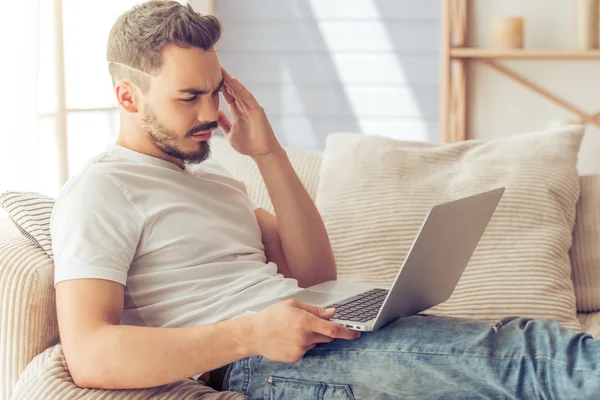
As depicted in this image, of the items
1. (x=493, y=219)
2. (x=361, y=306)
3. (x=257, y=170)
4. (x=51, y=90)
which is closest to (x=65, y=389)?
(x=361, y=306)

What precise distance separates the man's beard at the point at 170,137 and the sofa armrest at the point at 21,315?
331mm

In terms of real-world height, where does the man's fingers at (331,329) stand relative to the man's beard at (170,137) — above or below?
below

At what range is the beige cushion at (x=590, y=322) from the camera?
1.86 metres

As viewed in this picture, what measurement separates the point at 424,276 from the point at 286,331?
0.27 meters

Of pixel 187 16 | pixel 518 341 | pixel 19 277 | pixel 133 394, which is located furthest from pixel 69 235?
pixel 518 341

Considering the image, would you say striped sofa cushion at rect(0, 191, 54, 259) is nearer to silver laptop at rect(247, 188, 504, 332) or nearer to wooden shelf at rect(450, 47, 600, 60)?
silver laptop at rect(247, 188, 504, 332)

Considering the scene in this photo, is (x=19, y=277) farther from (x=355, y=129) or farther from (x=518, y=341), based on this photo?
(x=355, y=129)

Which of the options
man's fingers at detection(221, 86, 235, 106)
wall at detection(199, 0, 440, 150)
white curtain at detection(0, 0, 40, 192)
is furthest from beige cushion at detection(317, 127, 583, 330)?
wall at detection(199, 0, 440, 150)

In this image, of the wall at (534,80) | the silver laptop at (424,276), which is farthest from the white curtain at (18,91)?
the wall at (534,80)

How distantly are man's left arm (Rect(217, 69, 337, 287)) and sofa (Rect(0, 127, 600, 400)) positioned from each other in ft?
0.56

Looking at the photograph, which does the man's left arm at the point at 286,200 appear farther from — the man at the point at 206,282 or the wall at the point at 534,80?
the wall at the point at 534,80

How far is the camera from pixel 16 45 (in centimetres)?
242

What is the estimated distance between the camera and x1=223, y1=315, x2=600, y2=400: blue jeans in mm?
1327

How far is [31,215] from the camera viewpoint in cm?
168
